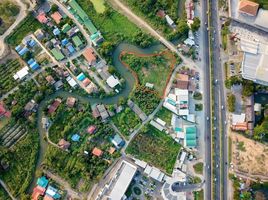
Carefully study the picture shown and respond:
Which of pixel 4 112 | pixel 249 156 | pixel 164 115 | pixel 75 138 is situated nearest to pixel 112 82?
pixel 164 115

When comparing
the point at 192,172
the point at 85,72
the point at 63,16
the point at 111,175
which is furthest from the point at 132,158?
the point at 63,16

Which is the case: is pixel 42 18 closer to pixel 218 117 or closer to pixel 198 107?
pixel 198 107

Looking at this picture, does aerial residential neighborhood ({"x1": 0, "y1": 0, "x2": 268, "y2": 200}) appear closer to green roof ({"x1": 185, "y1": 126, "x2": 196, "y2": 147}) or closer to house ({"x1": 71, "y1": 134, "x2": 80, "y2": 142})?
green roof ({"x1": 185, "y1": 126, "x2": 196, "y2": 147})

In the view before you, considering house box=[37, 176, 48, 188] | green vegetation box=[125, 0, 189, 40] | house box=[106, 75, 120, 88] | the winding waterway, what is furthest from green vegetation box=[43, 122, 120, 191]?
green vegetation box=[125, 0, 189, 40]

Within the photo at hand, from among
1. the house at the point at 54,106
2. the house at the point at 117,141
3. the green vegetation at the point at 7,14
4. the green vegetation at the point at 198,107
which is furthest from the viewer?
the green vegetation at the point at 7,14

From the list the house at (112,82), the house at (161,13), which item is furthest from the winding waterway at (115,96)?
the house at (161,13)

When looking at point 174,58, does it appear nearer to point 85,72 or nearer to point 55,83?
point 85,72

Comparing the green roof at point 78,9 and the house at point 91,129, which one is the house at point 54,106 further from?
the green roof at point 78,9
